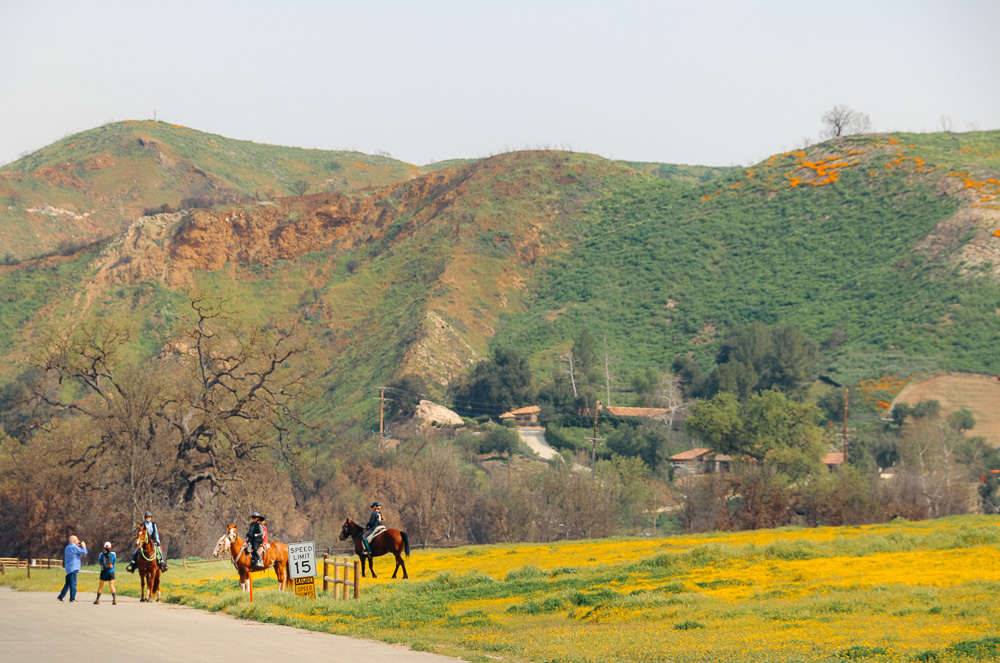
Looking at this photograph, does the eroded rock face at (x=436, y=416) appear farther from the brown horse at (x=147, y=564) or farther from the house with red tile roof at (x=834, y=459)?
the brown horse at (x=147, y=564)

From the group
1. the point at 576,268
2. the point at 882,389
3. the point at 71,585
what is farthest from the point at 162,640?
the point at 576,268

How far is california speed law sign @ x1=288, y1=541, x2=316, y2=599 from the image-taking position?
76.7ft

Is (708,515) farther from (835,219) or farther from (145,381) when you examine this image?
(835,219)

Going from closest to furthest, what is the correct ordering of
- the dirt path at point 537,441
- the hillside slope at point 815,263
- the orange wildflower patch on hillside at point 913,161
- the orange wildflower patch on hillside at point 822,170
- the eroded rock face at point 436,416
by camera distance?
1. the dirt path at point 537,441
2. the eroded rock face at point 436,416
3. the hillside slope at point 815,263
4. the orange wildflower patch on hillside at point 913,161
5. the orange wildflower patch on hillside at point 822,170

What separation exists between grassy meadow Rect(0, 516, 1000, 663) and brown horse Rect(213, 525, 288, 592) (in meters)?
0.67

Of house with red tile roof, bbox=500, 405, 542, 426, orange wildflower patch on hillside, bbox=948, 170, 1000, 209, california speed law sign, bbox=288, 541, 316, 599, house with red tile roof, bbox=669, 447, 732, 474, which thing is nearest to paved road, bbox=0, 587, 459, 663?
california speed law sign, bbox=288, 541, 316, 599

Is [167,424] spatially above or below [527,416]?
below

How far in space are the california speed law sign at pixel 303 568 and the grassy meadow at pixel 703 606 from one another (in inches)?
16.4

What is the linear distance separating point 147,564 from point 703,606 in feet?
47.7

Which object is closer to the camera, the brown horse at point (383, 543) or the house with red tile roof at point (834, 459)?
the brown horse at point (383, 543)

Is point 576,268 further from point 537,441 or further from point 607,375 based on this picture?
point 537,441

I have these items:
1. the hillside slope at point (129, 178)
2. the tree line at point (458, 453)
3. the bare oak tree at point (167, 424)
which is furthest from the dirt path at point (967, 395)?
the hillside slope at point (129, 178)

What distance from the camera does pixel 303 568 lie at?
23453 millimetres

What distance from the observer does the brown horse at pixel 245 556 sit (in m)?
25.2
